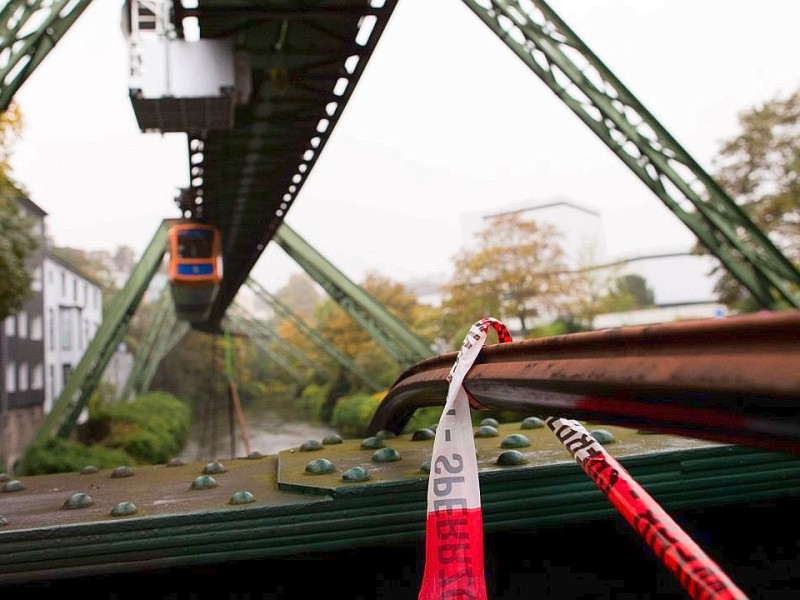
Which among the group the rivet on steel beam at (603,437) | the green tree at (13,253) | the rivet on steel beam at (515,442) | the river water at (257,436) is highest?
the green tree at (13,253)

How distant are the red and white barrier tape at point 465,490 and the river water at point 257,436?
28.7 m

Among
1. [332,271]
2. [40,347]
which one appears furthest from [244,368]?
[332,271]

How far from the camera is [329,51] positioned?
11.2 m

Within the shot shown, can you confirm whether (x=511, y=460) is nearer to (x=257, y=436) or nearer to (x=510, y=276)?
(x=510, y=276)

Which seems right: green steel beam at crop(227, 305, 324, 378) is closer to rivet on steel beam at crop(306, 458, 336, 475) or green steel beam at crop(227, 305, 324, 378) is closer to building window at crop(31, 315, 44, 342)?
building window at crop(31, 315, 44, 342)

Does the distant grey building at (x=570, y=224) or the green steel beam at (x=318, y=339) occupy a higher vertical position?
the distant grey building at (x=570, y=224)

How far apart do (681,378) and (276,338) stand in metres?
45.3

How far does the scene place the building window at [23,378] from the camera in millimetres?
33625

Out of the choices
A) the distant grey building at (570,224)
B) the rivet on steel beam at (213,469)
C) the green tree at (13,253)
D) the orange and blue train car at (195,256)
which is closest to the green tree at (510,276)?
the distant grey building at (570,224)

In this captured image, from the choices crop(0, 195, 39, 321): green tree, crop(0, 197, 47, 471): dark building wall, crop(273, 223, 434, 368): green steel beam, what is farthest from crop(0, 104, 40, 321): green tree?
crop(0, 197, 47, 471): dark building wall

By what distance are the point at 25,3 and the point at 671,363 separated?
42.2 feet

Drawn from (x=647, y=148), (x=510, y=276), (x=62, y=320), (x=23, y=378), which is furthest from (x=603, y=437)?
(x=62, y=320)

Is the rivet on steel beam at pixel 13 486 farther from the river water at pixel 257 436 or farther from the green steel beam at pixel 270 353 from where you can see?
the green steel beam at pixel 270 353

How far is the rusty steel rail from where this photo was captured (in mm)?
882
